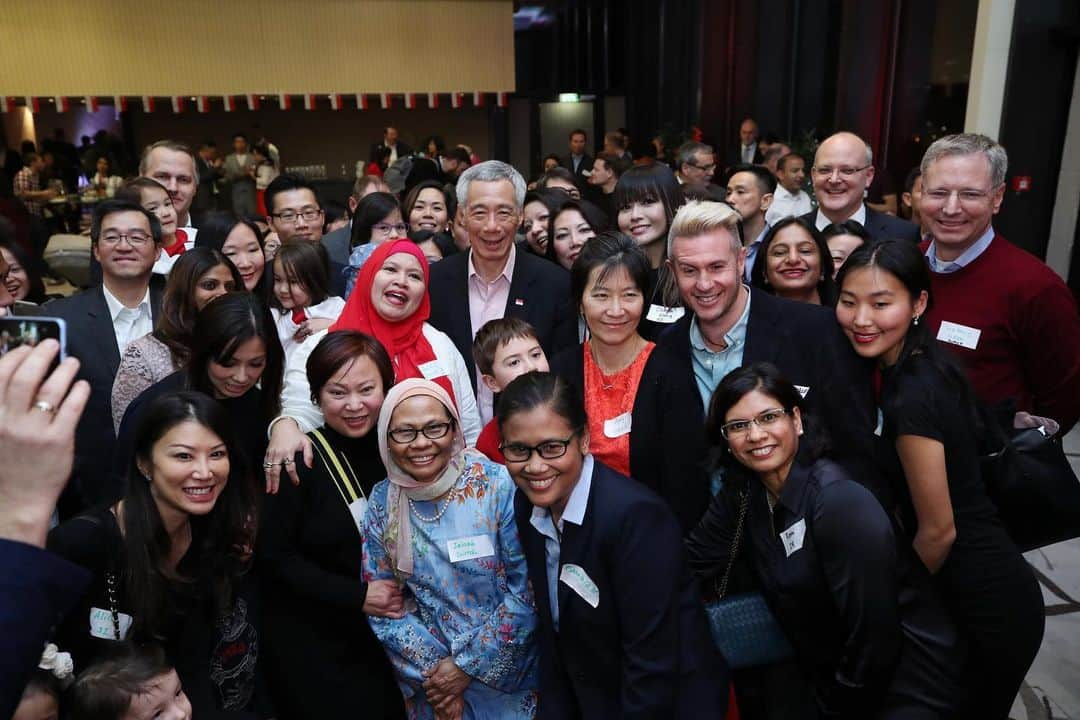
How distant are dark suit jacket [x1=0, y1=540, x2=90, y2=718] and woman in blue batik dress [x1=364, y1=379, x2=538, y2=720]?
3.95 feet

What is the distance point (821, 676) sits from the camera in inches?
82.7

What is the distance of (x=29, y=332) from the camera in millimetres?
1057

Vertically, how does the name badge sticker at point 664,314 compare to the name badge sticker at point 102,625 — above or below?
above

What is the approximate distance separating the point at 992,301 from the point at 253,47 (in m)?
14.0

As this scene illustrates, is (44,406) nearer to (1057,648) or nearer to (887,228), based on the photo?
(1057,648)

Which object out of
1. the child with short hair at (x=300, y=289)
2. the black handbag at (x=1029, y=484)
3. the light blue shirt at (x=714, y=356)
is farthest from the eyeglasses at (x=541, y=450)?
the child with short hair at (x=300, y=289)

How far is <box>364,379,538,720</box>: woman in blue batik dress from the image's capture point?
7.05ft

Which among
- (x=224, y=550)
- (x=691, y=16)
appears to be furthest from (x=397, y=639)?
(x=691, y=16)

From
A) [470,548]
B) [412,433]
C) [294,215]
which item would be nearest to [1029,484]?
[470,548]

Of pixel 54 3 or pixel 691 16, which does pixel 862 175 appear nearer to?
pixel 691 16

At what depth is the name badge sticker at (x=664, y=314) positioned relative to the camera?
272cm

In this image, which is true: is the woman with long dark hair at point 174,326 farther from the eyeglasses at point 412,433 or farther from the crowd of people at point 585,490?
the eyeglasses at point 412,433

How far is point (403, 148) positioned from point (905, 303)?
37.4ft

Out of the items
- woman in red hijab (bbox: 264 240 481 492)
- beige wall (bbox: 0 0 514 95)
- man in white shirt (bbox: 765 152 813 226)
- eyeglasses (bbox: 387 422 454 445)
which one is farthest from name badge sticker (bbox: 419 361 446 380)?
beige wall (bbox: 0 0 514 95)
